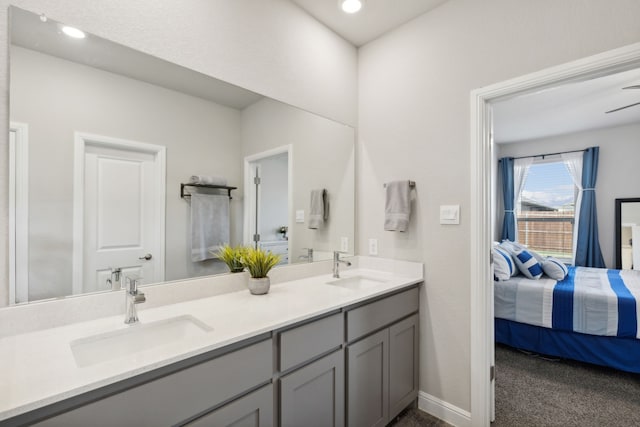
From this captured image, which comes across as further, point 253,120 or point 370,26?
point 370,26

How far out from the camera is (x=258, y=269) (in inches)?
63.0

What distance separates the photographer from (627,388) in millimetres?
2236

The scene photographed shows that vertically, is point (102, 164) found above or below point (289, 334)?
above

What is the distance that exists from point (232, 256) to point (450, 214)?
1342 mm

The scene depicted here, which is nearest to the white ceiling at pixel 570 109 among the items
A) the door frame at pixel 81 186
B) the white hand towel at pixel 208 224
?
the white hand towel at pixel 208 224

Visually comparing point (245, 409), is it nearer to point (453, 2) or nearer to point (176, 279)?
point (176, 279)

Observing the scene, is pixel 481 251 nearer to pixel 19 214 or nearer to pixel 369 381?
pixel 369 381

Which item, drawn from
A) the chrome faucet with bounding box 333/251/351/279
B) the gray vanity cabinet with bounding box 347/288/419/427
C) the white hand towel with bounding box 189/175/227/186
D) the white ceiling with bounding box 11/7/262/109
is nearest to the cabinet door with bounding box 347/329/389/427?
the gray vanity cabinet with bounding box 347/288/419/427

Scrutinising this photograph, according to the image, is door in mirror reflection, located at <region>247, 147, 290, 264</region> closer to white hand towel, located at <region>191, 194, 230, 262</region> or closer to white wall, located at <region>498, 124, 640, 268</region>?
white hand towel, located at <region>191, 194, 230, 262</region>

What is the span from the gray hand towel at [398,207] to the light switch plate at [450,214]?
0.70 feet

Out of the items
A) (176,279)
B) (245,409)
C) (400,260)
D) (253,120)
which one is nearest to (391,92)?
(253,120)

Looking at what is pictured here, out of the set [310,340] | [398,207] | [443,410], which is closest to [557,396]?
[443,410]

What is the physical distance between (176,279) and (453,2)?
2.30 meters

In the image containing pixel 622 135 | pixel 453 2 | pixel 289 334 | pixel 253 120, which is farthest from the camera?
pixel 622 135
